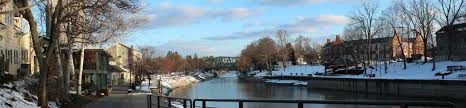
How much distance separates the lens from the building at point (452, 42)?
81.6 meters

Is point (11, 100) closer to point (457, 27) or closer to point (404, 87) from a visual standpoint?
point (404, 87)

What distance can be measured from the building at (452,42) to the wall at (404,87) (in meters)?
14.5

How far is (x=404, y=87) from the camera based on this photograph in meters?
62.4

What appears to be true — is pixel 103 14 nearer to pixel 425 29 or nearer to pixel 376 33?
pixel 425 29

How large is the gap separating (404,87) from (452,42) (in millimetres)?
26870

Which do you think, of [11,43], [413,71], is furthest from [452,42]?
[11,43]

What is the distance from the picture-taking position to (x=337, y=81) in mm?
82750

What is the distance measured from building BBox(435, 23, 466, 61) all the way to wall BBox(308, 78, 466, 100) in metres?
14.5

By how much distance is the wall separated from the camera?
171ft

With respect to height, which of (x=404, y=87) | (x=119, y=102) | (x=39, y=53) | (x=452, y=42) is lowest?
(x=404, y=87)

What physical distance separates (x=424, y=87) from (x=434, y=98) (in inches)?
121

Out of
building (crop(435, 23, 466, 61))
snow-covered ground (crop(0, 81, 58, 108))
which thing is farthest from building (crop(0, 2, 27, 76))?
building (crop(435, 23, 466, 61))

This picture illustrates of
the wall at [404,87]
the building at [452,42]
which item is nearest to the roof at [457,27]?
the building at [452,42]

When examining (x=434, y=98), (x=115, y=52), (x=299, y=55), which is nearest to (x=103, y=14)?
(x=434, y=98)
